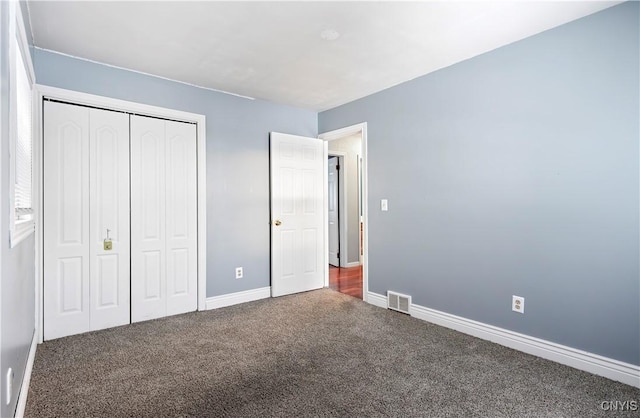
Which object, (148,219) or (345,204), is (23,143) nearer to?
(148,219)

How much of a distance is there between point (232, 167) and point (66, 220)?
1617 millimetres

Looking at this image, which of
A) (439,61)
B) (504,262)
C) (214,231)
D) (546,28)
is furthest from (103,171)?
(546,28)

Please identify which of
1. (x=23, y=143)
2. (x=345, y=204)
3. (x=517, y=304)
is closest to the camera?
(x=23, y=143)

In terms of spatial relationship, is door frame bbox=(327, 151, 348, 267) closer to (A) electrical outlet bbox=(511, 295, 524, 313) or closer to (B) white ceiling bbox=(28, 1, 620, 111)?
(B) white ceiling bbox=(28, 1, 620, 111)

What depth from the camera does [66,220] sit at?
116 inches

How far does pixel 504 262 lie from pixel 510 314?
41cm

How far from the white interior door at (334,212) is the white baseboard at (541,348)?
9.24 feet

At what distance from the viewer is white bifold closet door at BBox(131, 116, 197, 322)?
130 inches

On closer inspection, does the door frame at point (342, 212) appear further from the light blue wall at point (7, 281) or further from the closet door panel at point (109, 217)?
the light blue wall at point (7, 281)

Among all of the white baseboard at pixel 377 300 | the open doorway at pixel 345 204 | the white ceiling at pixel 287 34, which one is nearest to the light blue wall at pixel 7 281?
the white ceiling at pixel 287 34

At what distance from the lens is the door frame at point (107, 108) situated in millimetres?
2779

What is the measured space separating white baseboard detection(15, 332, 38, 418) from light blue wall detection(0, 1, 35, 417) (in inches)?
2.2

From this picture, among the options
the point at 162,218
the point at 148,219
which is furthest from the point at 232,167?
the point at 148,219

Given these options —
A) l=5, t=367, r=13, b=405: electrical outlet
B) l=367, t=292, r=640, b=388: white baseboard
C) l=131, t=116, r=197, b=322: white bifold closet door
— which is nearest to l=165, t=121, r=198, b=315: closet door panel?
l=131, t=116, r=197, b=322: white bifold closet door
